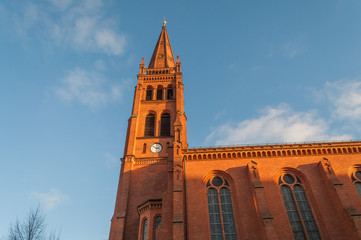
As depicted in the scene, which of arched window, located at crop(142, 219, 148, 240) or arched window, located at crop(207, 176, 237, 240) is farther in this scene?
arched window, located at crop(142, 219, 148, 240)

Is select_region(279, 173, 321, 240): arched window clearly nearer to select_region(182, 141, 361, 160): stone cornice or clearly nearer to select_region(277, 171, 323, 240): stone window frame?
select_region(277, 171, 323, 240): stone window frame

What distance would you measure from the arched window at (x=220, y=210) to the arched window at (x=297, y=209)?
4.65 meters

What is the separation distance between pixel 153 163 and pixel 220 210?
9.61 meters

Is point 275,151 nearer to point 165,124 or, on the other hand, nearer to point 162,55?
point 165,124

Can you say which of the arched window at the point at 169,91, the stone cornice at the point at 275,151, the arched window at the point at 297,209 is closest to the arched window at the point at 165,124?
the arched window at the point at 169,91

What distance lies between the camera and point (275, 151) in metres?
25.6

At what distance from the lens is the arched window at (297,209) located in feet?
70.1

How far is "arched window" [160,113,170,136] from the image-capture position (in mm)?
33281

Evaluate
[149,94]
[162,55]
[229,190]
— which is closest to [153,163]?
[229,190]

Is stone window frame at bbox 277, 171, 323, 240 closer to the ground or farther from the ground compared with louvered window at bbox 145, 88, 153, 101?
closer to the ground

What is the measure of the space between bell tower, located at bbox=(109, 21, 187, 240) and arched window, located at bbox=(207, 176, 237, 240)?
8.84ft

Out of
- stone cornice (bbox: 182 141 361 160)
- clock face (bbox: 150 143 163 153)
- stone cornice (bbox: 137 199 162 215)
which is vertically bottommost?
stone cornice (bbox: 137 199 162 215)

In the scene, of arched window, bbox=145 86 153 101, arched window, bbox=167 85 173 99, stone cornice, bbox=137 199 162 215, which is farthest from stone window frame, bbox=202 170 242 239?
arched window, bbox=145 86 153 101

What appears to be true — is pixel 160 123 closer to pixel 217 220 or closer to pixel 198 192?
pixel 198 192
